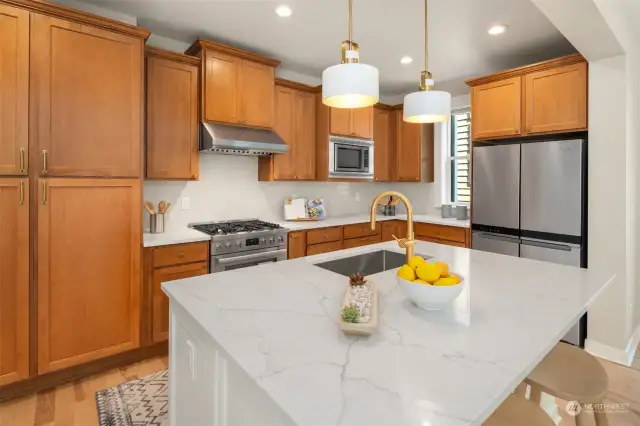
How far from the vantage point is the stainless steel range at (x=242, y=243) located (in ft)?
9.37

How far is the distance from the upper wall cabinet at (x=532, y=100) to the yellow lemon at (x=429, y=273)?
251 cm

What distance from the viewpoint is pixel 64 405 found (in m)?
2.11

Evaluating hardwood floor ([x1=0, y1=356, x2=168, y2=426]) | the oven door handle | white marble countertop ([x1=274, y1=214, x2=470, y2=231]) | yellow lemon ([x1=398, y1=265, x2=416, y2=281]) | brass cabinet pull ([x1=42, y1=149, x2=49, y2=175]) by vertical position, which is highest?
brass cabinet pull ([x1=42, y1=149, x2=49, y2=175])

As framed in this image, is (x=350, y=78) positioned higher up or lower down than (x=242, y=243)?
higher up

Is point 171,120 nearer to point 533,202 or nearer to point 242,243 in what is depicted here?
point 242,243

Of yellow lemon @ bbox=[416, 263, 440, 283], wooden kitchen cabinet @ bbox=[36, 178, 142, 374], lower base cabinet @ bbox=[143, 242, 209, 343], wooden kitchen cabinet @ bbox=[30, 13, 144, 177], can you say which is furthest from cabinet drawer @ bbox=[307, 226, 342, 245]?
yellow lemon @ bbox=[416, 263, 440, 283]

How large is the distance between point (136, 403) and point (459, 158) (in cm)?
424

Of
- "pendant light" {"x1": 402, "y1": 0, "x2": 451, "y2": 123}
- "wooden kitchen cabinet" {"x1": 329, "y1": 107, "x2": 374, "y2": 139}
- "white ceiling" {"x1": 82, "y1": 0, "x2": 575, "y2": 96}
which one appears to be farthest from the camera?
"wooden kitchen cabinet" {"x1": 329, "y1": 107, "x2": 374, "y2": 139}

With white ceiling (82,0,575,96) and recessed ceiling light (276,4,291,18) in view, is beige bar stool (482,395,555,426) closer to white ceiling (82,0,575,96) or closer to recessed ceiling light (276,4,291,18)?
white ceiling (82,0,575,96)

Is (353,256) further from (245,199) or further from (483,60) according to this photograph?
(483,60)

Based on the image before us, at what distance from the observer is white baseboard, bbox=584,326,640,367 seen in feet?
8.65

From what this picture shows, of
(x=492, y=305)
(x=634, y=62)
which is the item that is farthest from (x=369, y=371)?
(x=634, y=62)

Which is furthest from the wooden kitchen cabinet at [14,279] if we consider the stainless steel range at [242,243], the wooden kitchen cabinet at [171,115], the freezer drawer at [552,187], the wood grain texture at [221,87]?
the freezer drawer at [552,187]

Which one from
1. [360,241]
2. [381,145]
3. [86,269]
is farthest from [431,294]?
[381,145]
